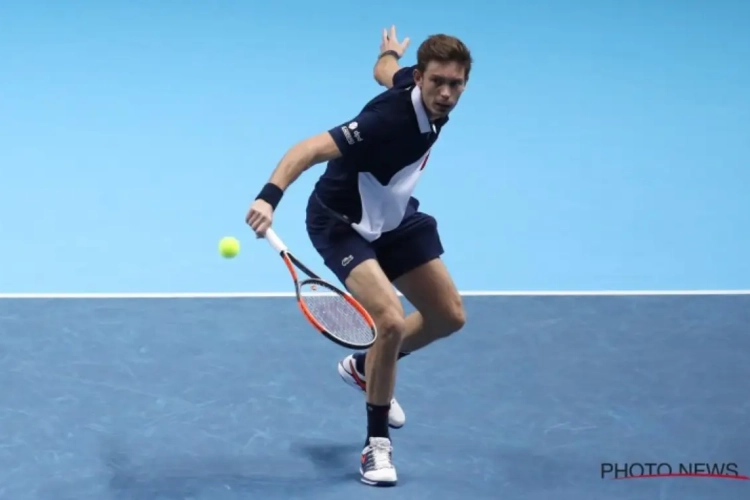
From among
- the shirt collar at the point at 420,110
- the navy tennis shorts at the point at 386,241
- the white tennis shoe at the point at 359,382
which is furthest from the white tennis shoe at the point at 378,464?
the shirt collar at the point at 420,110

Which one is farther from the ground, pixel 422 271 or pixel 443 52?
pixel 443 52

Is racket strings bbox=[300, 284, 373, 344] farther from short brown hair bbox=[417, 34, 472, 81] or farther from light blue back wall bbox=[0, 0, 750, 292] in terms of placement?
light blue back wall bbox=[0, 0, 750, 292]

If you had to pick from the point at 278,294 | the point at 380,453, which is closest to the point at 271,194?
the point at 380,453

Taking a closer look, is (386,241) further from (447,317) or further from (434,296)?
(447,317)

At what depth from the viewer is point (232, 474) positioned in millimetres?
5051

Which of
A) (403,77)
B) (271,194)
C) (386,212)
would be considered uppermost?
(403,77)

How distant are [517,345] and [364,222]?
1.59m

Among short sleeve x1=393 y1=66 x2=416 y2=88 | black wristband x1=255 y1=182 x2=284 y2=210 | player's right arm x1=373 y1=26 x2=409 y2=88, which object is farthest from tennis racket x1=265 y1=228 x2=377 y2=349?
player's right arm x1=373 y1=26 x2=409 y2=88

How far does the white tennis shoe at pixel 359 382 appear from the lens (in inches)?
217

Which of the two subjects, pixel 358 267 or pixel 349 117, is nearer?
pixel 358 267

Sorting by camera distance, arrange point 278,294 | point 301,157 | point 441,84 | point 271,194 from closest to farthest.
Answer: point 271,194, point 301,157, point 441,84, point 278,294

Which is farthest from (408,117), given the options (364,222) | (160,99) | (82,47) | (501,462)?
(82,47)

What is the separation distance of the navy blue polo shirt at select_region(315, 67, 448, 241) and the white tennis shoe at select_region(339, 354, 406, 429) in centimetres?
74

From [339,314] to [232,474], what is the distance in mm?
749
